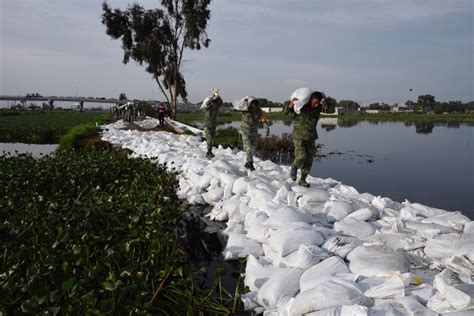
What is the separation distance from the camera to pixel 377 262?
246cm

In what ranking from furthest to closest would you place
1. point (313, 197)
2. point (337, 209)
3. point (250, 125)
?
point (250, 125), point (313, 197), point (337, 209)

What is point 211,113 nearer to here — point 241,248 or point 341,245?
point 241,248

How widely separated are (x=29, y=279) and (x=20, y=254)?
0.32 meters

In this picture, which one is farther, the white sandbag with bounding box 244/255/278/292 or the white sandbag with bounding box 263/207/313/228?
the white sandbag with bounding box 263/207/313/228

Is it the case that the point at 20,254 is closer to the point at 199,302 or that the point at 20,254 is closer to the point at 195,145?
the point at 199,302

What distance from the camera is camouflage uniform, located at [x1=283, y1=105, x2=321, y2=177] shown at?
4.24 meters

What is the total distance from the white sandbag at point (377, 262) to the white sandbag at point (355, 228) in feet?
1.75

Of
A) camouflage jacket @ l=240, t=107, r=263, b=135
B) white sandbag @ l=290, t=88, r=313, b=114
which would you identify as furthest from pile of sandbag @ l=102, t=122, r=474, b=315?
camouflage jacket @ l=240, t=107, r=263, b=135

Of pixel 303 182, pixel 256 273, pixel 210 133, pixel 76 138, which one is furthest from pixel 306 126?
pixel 76 138

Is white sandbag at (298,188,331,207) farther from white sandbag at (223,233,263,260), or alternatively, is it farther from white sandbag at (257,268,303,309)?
white sandbag at (257,268,303,309)

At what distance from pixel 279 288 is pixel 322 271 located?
283mm

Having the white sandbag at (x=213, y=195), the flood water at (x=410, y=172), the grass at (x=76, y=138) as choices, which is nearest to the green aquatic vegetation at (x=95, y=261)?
the white sandbag at (x=213, y=195)

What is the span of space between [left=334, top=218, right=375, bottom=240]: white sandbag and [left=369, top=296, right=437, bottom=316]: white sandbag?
109 centimetres

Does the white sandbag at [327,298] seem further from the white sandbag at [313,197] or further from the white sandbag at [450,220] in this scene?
the white sandbag at [313,197]
